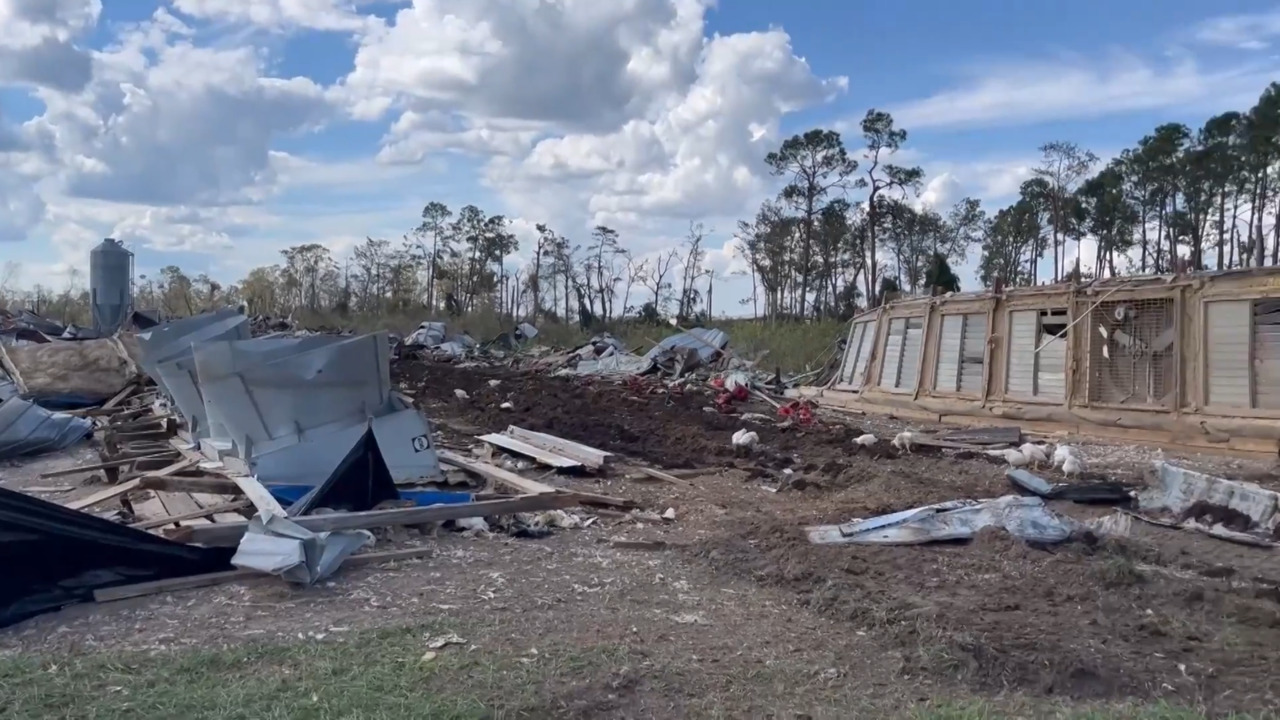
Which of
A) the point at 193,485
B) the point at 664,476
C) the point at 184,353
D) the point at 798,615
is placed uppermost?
the point at 184,353

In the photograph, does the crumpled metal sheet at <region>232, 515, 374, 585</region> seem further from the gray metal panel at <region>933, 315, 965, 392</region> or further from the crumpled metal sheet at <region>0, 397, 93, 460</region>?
the gray metal panel at <region>933, 315, 965, 392</region>

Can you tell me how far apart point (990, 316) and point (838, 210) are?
30023mm

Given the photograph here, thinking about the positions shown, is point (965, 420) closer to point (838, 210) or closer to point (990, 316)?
point (990, 316)

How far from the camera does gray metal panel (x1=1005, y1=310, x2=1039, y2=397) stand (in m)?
14.8

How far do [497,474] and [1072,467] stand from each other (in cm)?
547

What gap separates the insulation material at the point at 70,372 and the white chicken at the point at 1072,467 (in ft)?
42.5

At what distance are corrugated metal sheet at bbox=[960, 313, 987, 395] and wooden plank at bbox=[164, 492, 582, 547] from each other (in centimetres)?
869

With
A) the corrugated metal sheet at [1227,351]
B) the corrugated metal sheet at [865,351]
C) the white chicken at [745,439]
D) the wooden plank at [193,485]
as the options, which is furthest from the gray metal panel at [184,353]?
the corrugated metal sheet at [1227,351]

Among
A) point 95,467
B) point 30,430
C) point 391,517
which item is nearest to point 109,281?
point 30,430

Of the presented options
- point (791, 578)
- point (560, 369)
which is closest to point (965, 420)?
point (791, 578)

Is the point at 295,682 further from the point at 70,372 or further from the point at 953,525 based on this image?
the point at 70,372

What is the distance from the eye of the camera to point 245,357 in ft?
30.5

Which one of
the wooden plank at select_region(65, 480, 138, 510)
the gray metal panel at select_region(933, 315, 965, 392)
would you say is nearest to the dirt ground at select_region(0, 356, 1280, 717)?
the wooden plank at select_region(65, 480, 138, 510)

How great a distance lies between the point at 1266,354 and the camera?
39.4 feet
